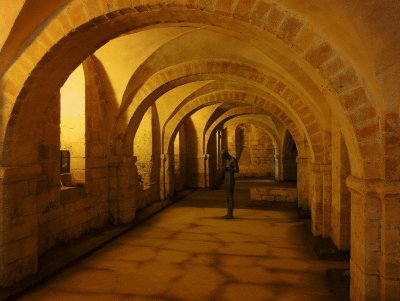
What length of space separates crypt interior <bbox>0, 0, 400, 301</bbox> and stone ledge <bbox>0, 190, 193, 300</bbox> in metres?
0.02

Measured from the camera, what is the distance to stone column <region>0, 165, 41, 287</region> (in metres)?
3.65

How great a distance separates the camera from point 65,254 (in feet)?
16.0

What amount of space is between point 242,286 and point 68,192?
3.16 meters

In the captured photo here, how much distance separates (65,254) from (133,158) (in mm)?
2887

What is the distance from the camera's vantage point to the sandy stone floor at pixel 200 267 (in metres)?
3.75

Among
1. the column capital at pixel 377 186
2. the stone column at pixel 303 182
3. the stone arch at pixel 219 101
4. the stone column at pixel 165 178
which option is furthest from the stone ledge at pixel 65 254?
the stone column at pixel 303 182

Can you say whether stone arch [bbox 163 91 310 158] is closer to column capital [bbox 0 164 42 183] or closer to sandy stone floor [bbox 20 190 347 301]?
sandy stone floor [bbox 20 190 347 301]

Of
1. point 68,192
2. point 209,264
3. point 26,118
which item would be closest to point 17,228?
point 26,118

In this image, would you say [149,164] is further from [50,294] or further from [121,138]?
[50,294]

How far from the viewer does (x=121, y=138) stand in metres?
6.86

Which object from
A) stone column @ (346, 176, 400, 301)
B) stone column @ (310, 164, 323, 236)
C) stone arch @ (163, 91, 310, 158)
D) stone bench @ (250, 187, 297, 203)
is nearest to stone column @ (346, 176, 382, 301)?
stone column @ (346, 176, 400, 301)

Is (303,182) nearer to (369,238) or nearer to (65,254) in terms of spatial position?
(65,254)

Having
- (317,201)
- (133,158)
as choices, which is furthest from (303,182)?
(133,158)

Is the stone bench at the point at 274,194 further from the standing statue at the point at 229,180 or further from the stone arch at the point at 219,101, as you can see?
the standing statue at the point at 229,180
